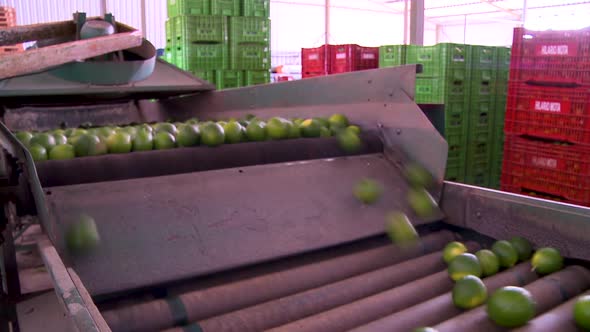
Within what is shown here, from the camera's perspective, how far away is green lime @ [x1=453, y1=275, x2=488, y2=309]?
180 centimetres

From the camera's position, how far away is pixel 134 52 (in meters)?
3.95

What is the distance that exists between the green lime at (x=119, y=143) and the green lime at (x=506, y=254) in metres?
1.73

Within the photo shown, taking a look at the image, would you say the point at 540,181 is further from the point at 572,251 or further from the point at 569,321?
the point at 569,321

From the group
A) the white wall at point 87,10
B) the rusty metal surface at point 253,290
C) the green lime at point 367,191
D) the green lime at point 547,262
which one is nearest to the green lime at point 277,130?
the green lime at point 367,191

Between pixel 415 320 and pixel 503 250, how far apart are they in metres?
0.66

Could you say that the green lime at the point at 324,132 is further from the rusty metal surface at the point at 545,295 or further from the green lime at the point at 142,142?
the rusty metal surface at the point at 545,295

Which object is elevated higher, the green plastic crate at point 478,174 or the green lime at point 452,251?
the green lime at point 452,251

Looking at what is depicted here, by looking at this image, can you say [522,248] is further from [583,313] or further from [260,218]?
[260,218]

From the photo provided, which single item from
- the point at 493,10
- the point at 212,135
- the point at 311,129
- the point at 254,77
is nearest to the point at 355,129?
the point at 311,129

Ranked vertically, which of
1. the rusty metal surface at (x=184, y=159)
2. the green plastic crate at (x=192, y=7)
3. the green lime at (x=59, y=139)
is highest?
the green plastic crate at (x=192, y=7)

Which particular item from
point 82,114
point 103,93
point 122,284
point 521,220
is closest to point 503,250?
point 521,220

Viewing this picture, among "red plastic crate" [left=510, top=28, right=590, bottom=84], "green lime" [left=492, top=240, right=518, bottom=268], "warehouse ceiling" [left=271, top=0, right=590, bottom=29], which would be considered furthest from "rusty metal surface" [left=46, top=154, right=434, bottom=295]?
"warehouse ceiling" [left=271, top=0, right=590, bottom=29]

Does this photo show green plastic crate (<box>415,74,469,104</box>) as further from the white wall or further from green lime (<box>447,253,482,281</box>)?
the white wall

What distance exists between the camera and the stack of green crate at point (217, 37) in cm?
684
